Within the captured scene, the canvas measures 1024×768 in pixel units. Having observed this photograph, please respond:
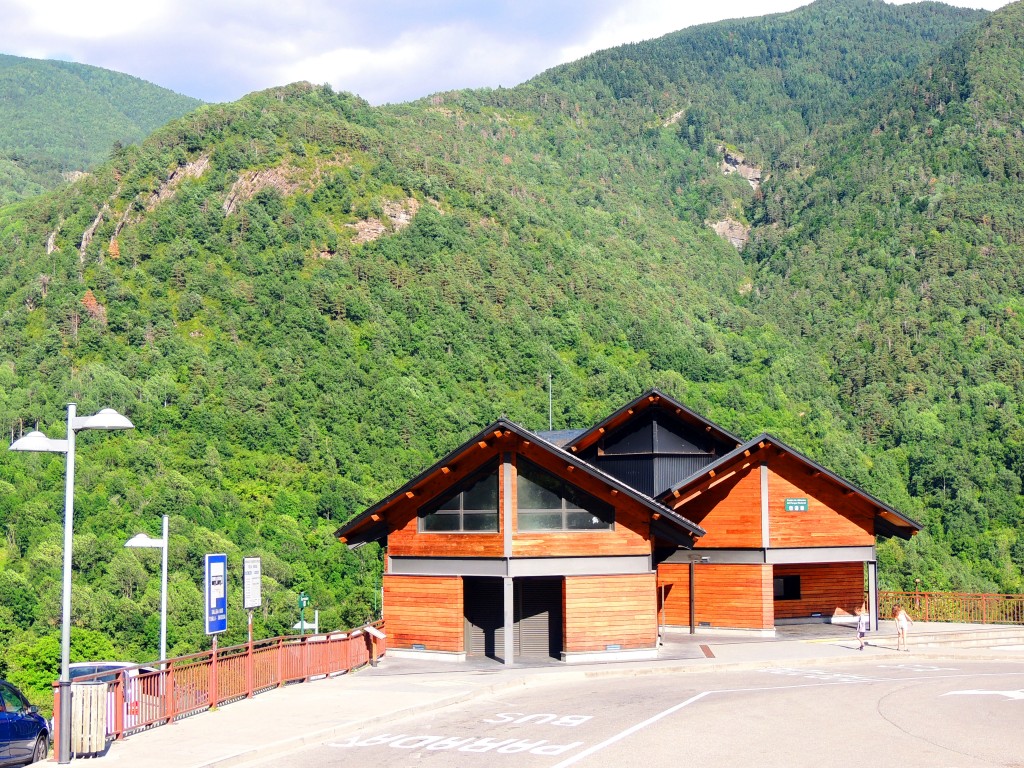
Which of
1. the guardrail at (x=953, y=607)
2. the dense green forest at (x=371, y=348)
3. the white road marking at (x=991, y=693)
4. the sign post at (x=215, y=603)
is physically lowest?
the guardrail at (x=953, y=607)

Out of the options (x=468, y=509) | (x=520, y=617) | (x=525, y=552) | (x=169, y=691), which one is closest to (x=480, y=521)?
(x=468, y=509)

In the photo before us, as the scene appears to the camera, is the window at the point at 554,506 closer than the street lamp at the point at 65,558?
No

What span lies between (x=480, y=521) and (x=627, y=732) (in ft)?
39.9

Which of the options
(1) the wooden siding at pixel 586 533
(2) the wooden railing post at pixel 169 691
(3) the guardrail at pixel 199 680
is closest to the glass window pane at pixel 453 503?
(1) the wooden siding at pixel 586 533

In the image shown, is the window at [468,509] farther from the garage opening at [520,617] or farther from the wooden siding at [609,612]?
the wooden siding at [609,612]

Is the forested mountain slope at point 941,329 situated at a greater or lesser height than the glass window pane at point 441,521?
greater

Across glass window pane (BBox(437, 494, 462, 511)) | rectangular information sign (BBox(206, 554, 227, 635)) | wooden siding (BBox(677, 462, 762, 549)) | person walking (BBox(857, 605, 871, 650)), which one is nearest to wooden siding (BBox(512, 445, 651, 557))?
glass window pane (BBox(437, 494, 462, 511))

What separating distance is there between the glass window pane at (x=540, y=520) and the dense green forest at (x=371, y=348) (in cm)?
7652

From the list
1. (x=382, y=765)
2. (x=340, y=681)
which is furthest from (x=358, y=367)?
(x=382, y=765)

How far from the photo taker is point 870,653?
3262 cm

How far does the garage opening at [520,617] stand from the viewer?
105 ft

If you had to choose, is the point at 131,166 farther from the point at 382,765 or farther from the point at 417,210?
the point at 382,765

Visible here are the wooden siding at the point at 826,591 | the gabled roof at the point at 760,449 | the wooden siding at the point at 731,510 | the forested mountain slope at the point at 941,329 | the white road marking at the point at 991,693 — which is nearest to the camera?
the white road marking at the point at 991,693

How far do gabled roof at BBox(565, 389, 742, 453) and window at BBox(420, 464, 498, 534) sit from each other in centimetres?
935
